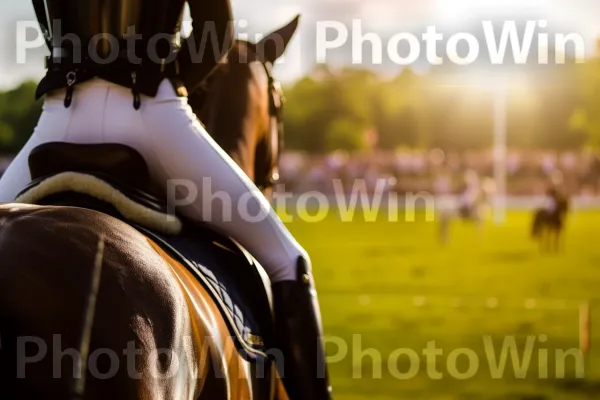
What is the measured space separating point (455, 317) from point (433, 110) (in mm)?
69231

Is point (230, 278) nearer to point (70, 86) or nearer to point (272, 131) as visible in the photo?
point (70, 86)

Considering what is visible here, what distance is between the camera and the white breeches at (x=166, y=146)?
331 cm

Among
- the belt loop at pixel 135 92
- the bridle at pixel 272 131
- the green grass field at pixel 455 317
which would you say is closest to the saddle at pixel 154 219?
the belt loop at pixel 135 92

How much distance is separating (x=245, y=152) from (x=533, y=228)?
2168 centimetres

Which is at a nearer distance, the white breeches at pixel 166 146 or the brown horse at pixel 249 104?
the white breeches at pixel 166 146

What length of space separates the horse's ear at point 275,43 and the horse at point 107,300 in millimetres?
1499

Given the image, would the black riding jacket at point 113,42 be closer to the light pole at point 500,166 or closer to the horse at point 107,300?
the horse at point 107,300

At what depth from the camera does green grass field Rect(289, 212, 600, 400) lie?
847 centimetres

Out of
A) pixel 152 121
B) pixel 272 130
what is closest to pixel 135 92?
pixel 152 121

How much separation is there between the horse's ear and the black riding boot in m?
1.43

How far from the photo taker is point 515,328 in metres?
11.5

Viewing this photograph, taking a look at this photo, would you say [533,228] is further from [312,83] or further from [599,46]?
[312,83]

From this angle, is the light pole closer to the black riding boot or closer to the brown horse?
the brown horse

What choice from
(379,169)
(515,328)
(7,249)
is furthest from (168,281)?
(379,169)
